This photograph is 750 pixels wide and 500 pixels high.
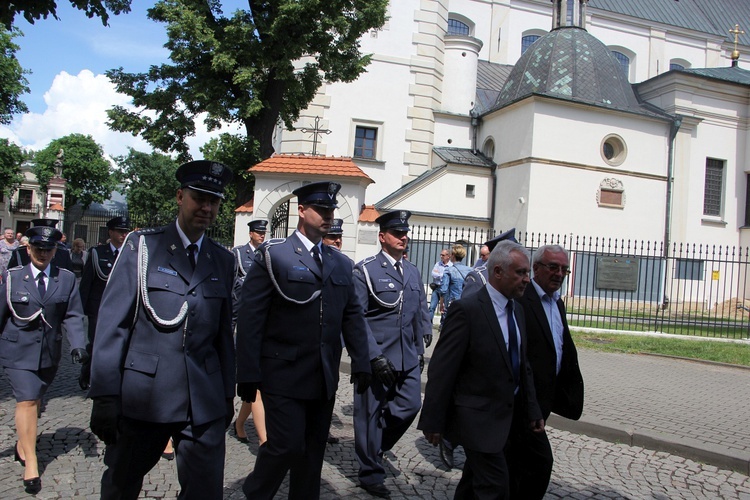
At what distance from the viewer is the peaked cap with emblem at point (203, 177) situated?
3246 mm

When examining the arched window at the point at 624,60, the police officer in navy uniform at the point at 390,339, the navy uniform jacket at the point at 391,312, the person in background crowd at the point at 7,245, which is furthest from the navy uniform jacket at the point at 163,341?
the arched window at the point at 624,60

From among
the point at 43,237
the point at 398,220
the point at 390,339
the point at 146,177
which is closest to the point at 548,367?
the point at 390,339

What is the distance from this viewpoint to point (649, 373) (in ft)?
34.3

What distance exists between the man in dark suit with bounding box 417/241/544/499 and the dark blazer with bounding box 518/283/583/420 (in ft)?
1.04

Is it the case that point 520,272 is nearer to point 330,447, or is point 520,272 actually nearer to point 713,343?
point 330,447

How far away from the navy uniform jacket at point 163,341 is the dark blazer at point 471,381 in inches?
47.3

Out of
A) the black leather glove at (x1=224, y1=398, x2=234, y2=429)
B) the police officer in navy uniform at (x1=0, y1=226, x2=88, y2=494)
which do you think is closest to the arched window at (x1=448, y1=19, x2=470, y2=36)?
the police officer in navy uniform at (x1=0, y1=226, x2=88, y2=494)

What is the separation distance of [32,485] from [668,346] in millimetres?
13023

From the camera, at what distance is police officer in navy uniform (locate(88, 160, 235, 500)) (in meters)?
2.96

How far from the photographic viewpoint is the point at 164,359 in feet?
9.96

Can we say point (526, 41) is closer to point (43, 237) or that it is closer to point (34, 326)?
point (43, 237)

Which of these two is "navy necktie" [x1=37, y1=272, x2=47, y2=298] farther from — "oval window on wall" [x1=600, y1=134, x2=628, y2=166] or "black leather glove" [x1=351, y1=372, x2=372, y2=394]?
"oval window on wall" [x1=600, y1=134, x2=628, y2=166]

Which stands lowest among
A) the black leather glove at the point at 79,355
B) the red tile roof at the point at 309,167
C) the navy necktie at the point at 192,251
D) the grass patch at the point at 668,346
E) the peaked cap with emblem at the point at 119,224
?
the grass patch at the point at 668,346

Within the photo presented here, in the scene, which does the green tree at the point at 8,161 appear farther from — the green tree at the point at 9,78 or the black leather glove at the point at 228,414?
the black leather glove at the point at 228,414
